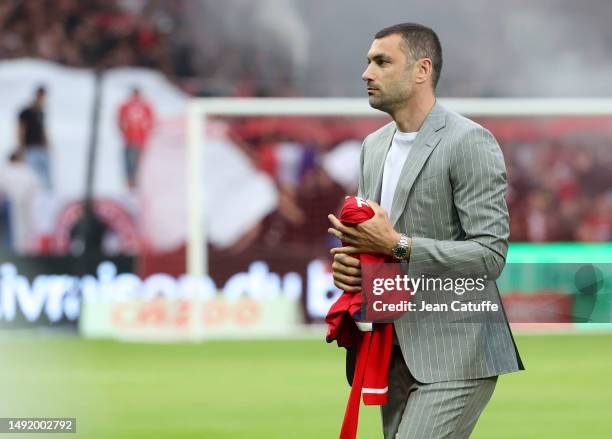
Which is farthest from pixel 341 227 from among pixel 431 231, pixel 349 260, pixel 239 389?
pixel 239 389

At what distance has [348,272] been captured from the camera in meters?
3.67

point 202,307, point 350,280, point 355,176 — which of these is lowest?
point 202,307

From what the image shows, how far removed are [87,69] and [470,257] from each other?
15798 millimetres

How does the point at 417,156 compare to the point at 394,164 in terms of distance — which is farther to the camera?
the point at 394,164

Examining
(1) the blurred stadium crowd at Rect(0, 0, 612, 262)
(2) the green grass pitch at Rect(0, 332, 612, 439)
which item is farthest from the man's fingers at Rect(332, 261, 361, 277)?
(1) the blurred stadium crowd at Rect(0, 0, 612, 262)

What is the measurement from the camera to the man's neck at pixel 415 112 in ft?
12.7

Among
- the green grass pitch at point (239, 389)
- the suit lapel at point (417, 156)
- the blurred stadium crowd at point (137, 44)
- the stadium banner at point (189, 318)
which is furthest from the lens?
the blurred stadium crowd at point (137, 44)

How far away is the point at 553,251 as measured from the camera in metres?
14.0

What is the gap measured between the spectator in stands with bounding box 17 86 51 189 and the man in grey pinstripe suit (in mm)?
13324

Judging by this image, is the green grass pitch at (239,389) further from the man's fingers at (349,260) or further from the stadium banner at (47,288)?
the man's fingers at (349,260)

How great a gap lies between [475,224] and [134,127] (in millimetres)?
13561

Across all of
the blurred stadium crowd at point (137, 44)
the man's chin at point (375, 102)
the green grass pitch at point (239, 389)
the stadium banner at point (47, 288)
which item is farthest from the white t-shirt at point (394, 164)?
the blurred stadium crowd at point (137, 44)

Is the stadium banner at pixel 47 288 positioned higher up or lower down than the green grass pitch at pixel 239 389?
higher up

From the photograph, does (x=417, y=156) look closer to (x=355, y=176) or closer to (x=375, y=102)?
(x=375, y=102)
